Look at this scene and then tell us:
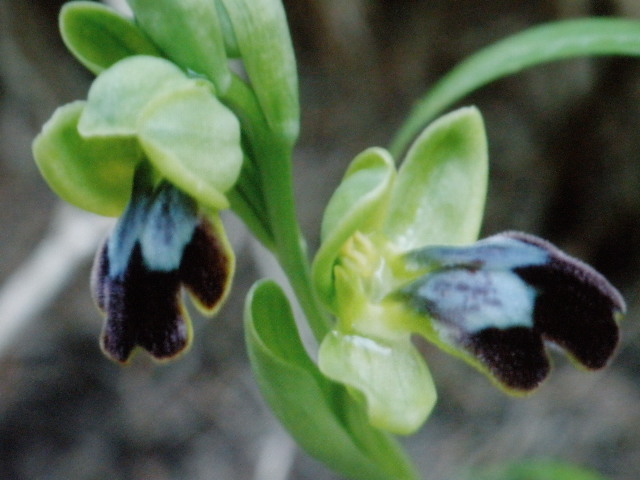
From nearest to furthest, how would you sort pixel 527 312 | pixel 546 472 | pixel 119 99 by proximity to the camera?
1. pixel 119 99
2. pixel 527 312
3. pixel 546 472

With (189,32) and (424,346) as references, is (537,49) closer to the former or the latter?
(189,32)

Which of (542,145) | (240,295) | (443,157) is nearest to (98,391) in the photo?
(240,295)

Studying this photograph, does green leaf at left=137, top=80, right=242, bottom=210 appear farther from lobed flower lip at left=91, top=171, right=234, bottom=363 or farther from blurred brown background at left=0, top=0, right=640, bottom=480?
blurred brown background at left=0, top=0, right=640, bottom=480

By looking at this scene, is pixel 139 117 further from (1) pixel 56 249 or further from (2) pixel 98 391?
(2) pixel 98 391

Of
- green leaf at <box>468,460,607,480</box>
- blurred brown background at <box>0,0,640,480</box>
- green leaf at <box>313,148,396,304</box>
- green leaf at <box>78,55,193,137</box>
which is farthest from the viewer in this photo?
blurred brown background at <box>0,0,640,480</box>

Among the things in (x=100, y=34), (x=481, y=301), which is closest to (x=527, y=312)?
(x=481, y=301)

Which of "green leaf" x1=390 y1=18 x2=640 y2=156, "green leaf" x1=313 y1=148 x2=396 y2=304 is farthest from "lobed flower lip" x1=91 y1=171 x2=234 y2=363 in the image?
"green leaf" x1=390 y1=18 x2=640 y2=156
